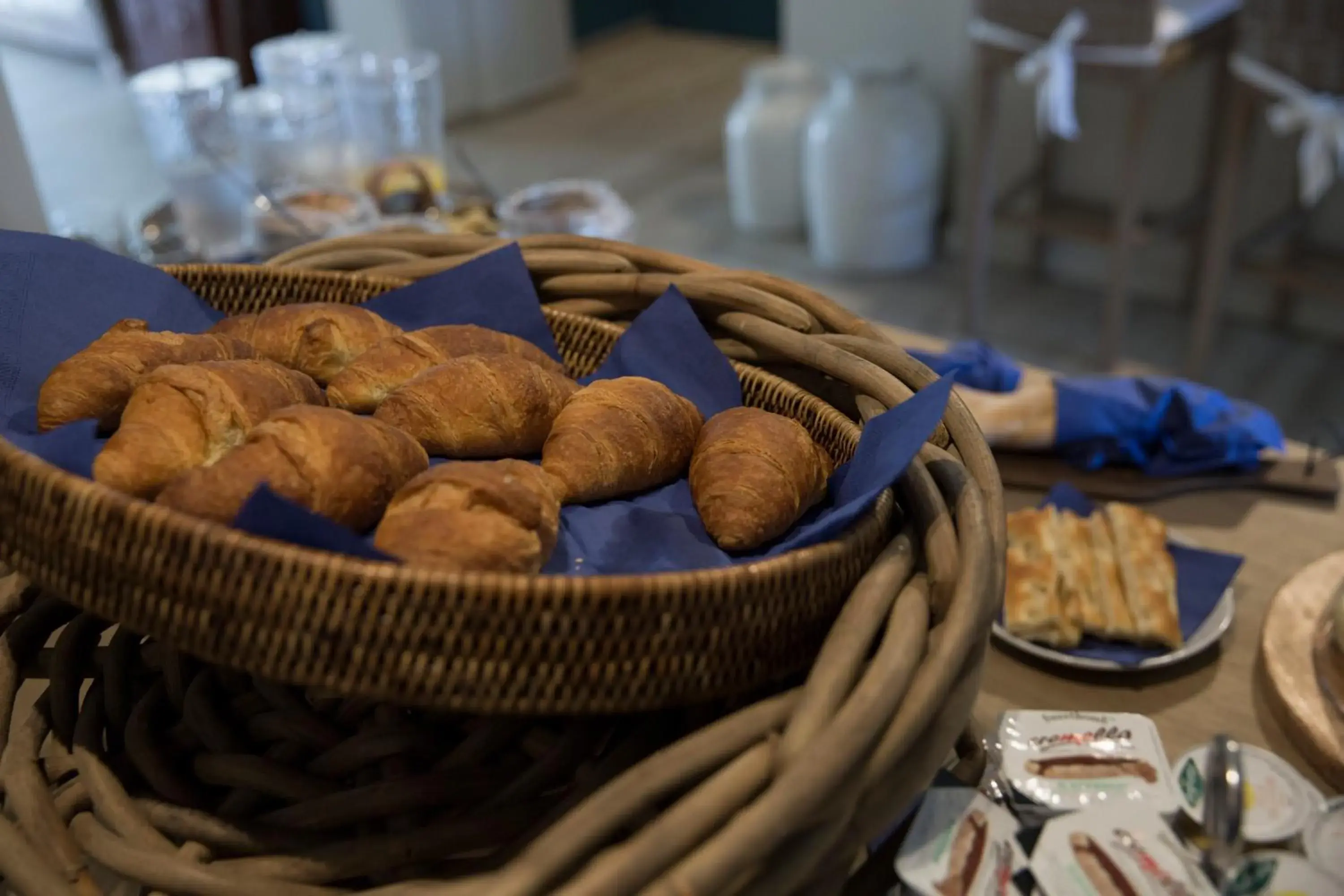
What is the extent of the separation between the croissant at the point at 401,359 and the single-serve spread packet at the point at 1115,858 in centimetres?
37

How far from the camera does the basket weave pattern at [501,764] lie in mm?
401

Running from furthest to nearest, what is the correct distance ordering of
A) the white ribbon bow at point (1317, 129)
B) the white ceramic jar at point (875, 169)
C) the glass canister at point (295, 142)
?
1. the white ceramic jar at point (875, 169)
2. the white ribbon bow at point (1317, 129)
3. the glass canister at point (295, 142)

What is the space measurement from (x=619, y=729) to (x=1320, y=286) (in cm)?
208

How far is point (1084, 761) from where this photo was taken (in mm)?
553

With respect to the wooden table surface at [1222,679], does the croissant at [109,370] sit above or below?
above

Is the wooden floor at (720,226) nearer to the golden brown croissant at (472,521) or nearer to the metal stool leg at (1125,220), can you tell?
the metal stool leg at (1125,220)

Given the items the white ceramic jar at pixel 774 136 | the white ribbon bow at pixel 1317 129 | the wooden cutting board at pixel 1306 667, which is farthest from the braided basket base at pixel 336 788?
the white ceramic jar at pixel 774 136

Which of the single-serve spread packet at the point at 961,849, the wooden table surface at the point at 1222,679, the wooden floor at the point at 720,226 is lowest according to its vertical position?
the wooden floor at the point at 720,226

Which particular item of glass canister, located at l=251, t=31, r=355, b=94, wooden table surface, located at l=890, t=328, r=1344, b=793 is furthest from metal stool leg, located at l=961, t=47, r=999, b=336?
wooden table surface, located at l=890, t=328, r=1344, b=793

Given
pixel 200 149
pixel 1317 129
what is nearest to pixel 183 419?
pixel 200 149

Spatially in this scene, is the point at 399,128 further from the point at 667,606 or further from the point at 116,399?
the point at 667,606

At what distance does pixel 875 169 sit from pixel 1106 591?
2.11 metres

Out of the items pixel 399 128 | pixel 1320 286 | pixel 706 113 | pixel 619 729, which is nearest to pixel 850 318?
pixel 619 729

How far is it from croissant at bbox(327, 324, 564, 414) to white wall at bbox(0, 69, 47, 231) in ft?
1.54
